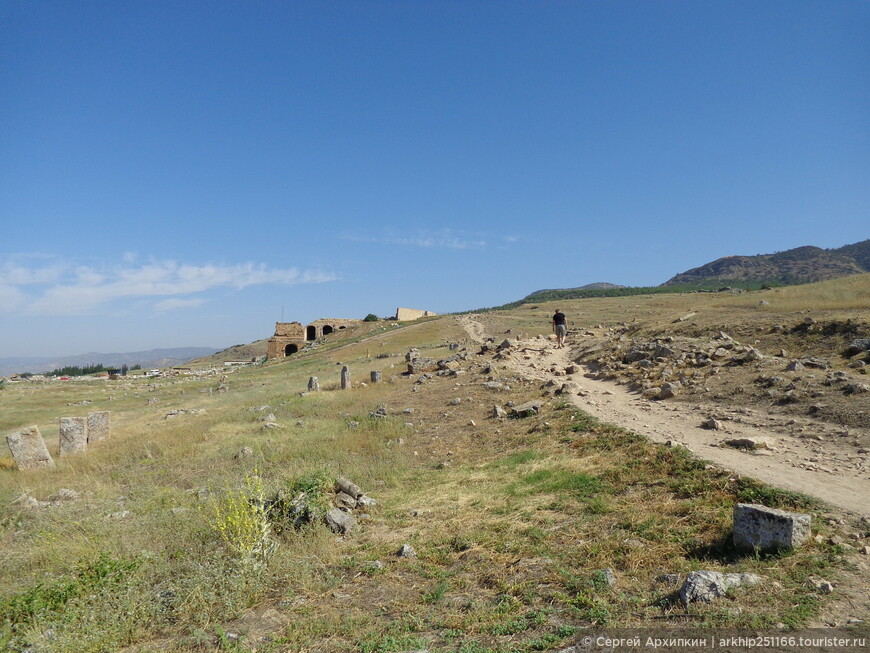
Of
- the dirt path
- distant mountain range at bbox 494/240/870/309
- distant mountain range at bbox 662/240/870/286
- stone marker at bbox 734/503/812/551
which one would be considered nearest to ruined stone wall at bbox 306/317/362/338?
distant mountain range at bbox 494/240/870/309

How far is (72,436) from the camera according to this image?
13.0 m

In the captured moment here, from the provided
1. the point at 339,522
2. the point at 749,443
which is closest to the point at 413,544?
the point at 339,522

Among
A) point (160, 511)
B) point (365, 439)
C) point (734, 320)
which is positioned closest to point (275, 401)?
point (365, 439)

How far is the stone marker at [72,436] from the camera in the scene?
12867 mm

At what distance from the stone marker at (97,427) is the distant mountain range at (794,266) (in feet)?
364

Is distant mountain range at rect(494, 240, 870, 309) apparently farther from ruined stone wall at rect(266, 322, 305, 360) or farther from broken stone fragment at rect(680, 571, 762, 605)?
broken stone fragment at rect(680, 571, 762, 605)

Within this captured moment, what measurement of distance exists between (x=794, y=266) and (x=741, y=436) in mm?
138487

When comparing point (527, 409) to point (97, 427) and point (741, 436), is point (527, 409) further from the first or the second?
point (97, 427)

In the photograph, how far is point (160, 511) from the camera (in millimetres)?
6930

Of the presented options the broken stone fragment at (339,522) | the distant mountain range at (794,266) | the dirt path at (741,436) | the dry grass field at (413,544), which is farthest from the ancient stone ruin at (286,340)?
the distant mountain range at (794,266)

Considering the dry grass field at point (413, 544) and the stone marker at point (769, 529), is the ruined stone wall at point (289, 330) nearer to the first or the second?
the dry grass field at point (413, 544)

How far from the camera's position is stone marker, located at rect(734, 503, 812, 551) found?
165 inches

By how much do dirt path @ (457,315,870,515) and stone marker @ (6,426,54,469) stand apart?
13.4 metres

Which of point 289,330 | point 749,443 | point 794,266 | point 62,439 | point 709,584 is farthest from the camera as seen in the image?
point 794,266
